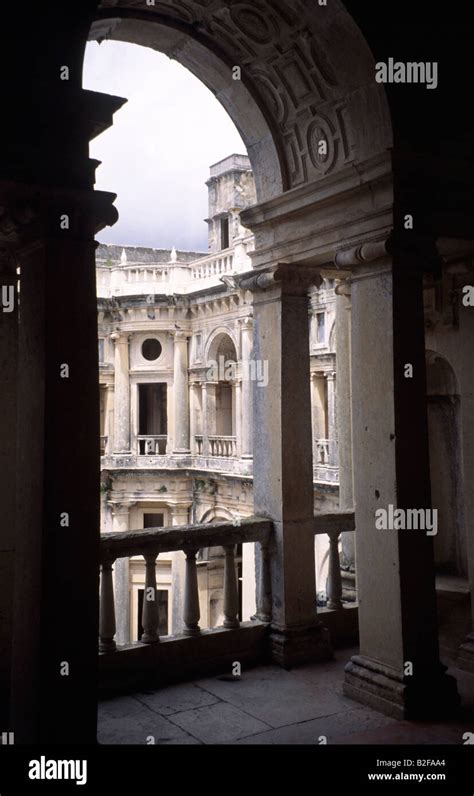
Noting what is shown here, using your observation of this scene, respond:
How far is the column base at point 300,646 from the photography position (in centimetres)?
531

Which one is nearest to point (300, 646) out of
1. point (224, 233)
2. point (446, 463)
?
point (446, 463)

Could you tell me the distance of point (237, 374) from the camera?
2339cm

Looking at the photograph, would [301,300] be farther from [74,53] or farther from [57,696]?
[57,696]

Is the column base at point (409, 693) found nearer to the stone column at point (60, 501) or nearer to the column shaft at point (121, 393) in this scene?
the stone column at point (60, 501)

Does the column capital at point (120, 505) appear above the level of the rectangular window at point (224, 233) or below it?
below

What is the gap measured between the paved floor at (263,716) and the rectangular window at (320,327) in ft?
48.9

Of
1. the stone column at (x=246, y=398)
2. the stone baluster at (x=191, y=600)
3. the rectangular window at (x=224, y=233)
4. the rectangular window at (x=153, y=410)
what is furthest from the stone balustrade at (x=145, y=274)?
the stone baluster at (x=191, y=600)

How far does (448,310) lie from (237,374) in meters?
17.8

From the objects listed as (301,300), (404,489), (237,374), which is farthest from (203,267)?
(404,489)

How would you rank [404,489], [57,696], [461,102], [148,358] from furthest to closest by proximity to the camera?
[148,358], [461,102], [404,489], [57,696]

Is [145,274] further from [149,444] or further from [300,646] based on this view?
[300,646]

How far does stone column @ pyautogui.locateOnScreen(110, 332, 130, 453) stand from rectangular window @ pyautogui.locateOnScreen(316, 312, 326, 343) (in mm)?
8481

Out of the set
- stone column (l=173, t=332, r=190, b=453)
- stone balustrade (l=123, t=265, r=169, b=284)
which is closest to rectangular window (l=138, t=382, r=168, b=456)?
stone column (l=173, t=332, r=190, b=453)

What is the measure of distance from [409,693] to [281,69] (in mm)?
4089
